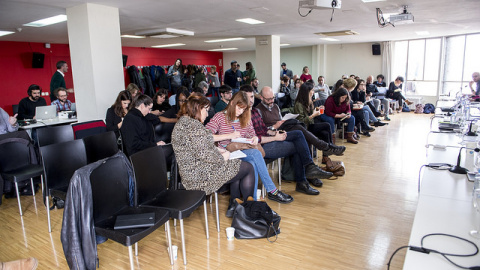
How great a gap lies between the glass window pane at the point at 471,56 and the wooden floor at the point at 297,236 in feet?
30.8

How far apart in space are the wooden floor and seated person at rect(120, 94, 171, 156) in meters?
0.97

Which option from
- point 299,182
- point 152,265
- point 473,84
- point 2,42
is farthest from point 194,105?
point 473,84

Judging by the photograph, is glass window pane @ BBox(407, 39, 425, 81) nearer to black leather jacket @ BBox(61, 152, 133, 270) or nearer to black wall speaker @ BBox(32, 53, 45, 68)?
black wall speaker @ BBox(32, 53, 45, 68)

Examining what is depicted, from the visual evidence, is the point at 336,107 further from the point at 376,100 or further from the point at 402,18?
the point at 376,100

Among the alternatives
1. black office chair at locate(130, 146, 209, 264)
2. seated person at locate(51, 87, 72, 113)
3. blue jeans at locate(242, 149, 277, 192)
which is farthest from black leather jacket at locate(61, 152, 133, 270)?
seated person at locate(51, 87, 72, 113)

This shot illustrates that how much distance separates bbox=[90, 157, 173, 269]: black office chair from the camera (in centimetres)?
225

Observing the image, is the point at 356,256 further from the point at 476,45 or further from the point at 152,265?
the point at 476,45

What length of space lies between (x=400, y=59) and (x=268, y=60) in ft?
22.0

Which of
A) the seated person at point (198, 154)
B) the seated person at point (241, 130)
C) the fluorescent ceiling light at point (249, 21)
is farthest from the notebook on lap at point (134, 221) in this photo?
the fluorescent ceiling light at point (249, 21)

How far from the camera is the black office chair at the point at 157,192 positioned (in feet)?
8.57

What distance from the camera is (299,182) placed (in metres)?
4.27

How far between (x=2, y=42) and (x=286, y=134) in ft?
30.2


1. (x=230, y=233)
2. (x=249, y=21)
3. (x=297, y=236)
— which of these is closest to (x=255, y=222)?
(x=230, y=233)

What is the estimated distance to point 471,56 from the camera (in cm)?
1166
